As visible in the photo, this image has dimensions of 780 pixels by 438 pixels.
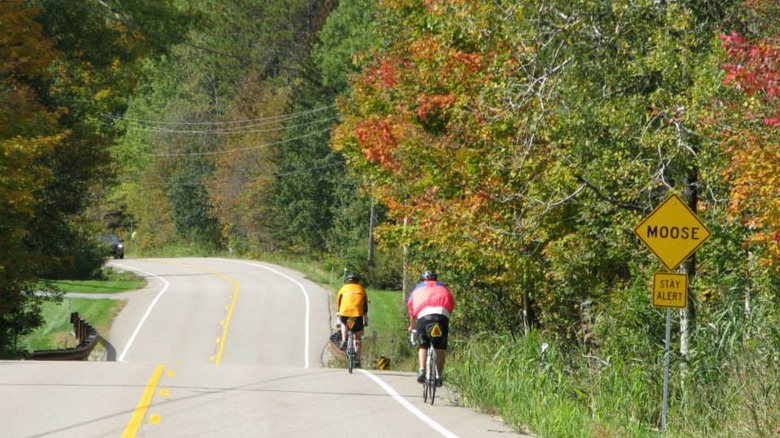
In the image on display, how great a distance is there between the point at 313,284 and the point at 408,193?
30843 millimetres

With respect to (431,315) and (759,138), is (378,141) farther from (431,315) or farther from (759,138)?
(759,138)

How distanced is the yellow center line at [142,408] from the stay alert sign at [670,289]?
20.2 feet

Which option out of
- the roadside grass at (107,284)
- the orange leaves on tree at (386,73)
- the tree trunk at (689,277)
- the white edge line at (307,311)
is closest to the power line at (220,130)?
the white edge line at (307,311)

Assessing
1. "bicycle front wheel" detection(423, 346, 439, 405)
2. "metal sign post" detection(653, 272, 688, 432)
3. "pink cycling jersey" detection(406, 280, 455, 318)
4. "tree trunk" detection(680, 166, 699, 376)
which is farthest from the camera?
"pink cycling jersey" detection(406, 280, 455, 318)

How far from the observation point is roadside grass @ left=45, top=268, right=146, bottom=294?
53.6 meters

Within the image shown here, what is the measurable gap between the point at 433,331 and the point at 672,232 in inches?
150

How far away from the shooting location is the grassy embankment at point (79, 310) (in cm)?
3860

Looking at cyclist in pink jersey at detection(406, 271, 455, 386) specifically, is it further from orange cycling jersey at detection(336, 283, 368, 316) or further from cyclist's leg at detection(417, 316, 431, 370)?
orange cycling jersey at detection(336, 283, 368, 316)

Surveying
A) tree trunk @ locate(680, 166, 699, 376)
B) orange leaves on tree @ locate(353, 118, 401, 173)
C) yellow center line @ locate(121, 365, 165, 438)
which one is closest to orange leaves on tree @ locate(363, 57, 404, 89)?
orange leaves on tree @ locate(353, 118, 401, 173)

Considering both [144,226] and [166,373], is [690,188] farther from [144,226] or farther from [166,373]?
[144,226]

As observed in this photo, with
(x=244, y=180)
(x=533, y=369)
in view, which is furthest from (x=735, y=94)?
(x=244, y=180)

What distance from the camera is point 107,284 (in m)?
56.3

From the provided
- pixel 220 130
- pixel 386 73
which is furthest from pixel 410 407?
pixel 220 130

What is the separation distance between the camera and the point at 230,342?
3988cm
